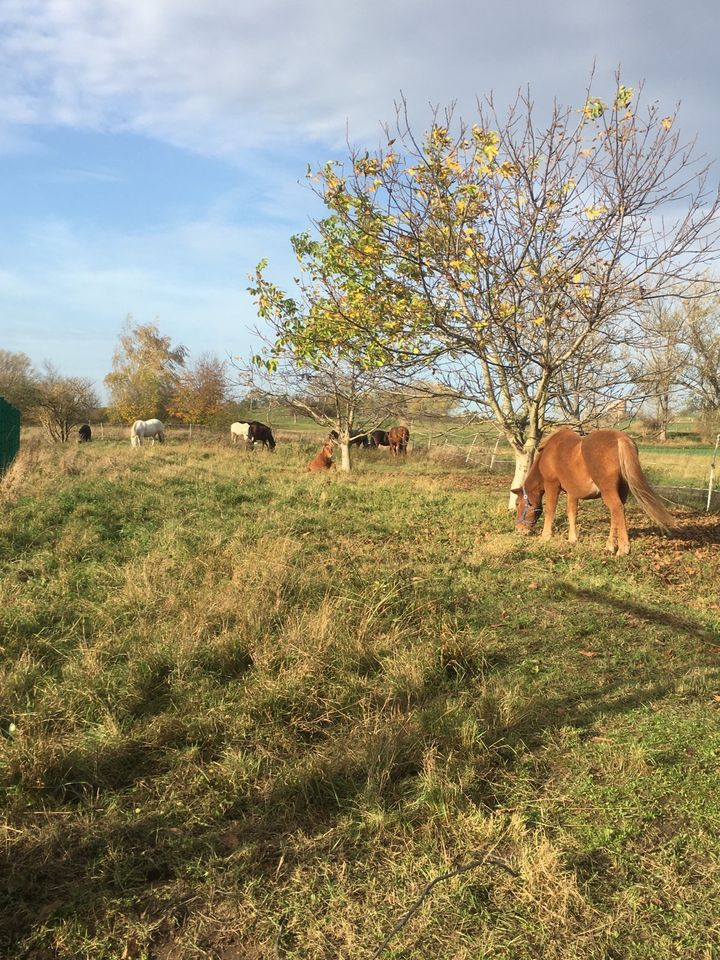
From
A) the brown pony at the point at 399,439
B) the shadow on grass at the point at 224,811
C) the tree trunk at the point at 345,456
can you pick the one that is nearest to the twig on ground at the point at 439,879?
the shadow on grass at the point at 224,811

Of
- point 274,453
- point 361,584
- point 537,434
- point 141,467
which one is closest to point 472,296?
point 537,434

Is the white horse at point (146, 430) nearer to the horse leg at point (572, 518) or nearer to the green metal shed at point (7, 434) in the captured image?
the green metal shed at point (7, 434)

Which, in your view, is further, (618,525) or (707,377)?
(707,377)

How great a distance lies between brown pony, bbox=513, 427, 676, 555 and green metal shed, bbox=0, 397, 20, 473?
12073mm

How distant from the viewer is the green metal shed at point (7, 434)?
44.3ft

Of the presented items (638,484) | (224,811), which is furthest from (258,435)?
(224,811)

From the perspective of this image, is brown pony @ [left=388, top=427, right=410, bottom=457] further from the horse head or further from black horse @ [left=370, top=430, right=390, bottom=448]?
the horse head

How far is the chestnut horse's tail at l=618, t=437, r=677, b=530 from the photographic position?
7.90 meters

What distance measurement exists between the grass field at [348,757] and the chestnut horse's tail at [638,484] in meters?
0.99

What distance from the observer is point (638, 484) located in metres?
7.89

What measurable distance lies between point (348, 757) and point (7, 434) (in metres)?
14.1

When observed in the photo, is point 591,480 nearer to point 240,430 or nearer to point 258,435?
point 258,435

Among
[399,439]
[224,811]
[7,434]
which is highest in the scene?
[399,439]

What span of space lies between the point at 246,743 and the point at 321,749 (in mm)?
482
